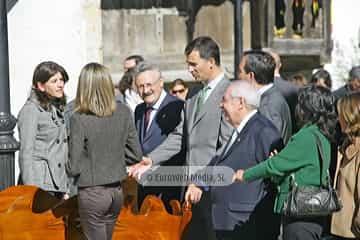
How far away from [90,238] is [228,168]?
1.20m

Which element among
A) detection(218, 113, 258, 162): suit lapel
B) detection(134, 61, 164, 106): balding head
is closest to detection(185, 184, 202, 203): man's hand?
detection(218, 113, 258, 162): suit lapel

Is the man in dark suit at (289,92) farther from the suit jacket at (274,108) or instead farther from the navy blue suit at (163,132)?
A: the navy blue suit at (163,132)

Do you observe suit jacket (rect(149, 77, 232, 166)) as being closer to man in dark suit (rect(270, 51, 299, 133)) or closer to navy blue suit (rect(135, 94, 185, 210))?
navy blue suit (rect(135, 94, 185, 210))

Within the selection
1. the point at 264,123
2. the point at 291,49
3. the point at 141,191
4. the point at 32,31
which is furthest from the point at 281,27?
the point at 264,123

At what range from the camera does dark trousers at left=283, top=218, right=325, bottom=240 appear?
7324 mm

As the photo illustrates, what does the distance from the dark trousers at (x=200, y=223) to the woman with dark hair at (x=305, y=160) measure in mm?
857

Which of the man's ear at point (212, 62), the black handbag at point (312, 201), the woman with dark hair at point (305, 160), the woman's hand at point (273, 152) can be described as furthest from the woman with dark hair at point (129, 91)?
the black handbag at point (312, 201)

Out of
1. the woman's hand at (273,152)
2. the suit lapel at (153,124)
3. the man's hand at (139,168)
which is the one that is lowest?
the man's hand at (139,168)

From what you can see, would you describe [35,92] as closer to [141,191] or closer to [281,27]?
[141,191]

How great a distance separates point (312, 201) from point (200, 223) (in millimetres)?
1487

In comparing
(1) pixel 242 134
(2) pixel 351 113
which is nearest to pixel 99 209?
(1) pixel 242 134

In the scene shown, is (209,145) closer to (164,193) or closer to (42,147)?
(164,193)

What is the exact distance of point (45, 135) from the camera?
8.66 metres

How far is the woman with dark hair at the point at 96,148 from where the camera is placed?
7492 mm
